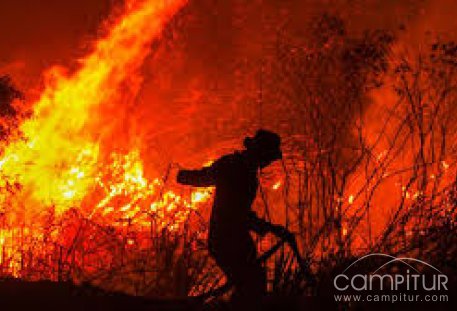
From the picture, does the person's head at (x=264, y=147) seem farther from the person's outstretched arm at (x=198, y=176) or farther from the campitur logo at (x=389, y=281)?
the campitur logo at (x=389, y=281)

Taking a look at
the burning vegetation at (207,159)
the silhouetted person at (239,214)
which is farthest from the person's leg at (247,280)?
the burning vegetation at (207,159)

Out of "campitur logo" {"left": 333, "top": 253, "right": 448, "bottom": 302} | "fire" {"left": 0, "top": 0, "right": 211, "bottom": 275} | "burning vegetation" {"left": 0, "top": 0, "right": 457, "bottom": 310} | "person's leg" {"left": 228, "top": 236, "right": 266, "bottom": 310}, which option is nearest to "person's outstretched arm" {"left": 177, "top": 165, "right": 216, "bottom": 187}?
"person's leg" {"left": 228, "top": 236, "right": 266, "bottom": 310}

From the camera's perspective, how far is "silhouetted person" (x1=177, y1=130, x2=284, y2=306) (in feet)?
19.3

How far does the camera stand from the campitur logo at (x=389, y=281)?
6996mm

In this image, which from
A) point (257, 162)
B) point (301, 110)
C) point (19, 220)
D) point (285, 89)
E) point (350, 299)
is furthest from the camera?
point (285, 89)

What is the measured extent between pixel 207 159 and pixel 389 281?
8.25 meters

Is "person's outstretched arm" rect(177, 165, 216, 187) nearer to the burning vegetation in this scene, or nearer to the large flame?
the burning vegetation

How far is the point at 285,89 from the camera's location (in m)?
13.6

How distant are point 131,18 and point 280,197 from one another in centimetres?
586

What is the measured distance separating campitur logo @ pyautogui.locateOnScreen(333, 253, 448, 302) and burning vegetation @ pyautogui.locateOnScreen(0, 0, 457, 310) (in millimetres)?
168

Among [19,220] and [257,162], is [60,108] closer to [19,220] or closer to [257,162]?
[19,220]

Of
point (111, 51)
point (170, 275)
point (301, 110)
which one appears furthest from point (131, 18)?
point (170, 275)

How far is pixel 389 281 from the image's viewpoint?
A: 7.30 m

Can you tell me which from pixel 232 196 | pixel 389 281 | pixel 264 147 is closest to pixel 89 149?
pixel 389 281
